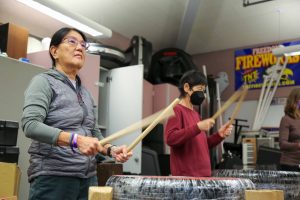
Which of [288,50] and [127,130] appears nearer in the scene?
[127,130]

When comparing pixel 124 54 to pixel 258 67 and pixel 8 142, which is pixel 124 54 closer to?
pixel 258 67

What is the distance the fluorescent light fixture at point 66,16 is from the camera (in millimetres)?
2852

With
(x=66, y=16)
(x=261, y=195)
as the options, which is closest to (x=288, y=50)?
(x=66, y=16)

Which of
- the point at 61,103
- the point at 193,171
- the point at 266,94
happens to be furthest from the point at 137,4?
the point at 61,103

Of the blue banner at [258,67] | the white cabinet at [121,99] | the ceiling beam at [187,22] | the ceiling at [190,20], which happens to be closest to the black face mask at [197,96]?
the white cabinet at [121,99]

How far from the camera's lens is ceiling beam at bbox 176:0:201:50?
4137 millimetres

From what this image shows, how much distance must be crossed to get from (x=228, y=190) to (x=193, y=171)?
911 millimetres

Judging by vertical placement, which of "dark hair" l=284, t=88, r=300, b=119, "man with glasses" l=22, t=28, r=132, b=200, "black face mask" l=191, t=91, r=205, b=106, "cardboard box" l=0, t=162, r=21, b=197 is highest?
"dark hair" l=284, t=88, r=300, b=119

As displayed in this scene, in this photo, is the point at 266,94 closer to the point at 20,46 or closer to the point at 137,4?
the point at 137,4

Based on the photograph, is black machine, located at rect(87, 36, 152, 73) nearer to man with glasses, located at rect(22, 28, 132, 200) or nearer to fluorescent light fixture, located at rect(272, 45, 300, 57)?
fluorescent light fixture, located at rect(272, 45, 300, 57)

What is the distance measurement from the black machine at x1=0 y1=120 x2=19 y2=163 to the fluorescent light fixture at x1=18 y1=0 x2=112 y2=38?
1.15 m

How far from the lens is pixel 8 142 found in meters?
2.12

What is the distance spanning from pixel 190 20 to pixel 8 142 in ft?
10.1

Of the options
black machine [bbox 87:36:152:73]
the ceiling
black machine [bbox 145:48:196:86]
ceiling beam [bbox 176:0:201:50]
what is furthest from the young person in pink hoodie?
black machine [bbox 145:48:196:86]
